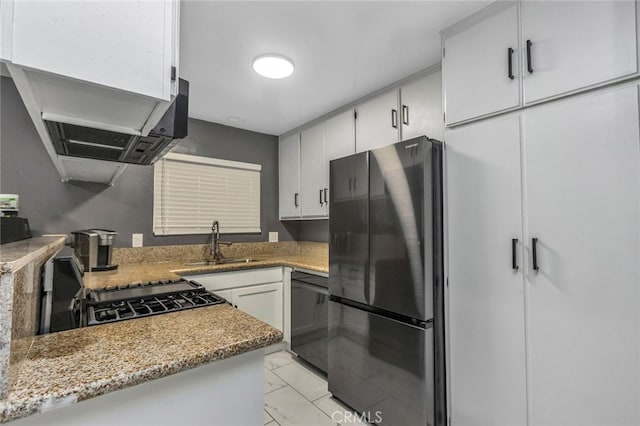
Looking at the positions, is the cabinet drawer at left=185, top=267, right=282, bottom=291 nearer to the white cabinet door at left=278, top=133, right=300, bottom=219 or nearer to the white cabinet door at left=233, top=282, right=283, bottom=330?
the white cabinet door at left=233, top=282, right=283, bottom=330

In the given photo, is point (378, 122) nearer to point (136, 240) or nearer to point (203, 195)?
point (203, 195)

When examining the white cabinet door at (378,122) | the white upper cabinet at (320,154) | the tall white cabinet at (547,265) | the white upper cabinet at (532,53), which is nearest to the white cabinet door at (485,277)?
the tall white cabinet at (547,265)

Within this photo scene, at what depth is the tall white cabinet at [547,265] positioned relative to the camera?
1.16 metres

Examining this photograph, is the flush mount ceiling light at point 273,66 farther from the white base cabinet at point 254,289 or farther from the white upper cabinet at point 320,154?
the white base cabinet at point 254,289

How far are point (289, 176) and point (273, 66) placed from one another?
1.52 m

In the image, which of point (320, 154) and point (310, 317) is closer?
point (310, 317)

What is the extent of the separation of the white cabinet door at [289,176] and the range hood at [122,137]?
1.93 meters

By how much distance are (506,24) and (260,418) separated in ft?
6.59

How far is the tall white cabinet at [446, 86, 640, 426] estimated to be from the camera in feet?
3.81

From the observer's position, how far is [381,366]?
6.11 feet

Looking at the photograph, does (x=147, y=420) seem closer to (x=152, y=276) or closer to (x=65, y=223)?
(x=152, y=276)

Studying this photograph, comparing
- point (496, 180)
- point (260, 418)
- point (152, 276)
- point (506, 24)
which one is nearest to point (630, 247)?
point (496, 180)

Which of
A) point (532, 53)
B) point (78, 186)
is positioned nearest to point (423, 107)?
point (532, 53)

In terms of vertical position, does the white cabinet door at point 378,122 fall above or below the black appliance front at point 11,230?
above
